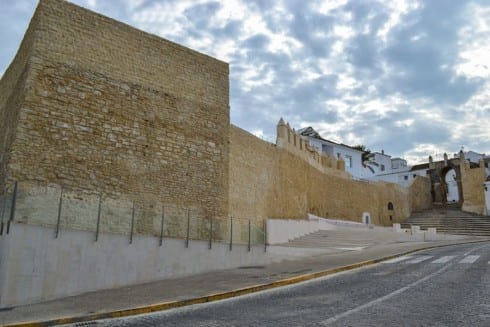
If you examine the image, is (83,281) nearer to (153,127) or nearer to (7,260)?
(7,260)

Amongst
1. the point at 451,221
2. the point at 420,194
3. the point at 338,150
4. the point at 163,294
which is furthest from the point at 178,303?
the point at 338,150

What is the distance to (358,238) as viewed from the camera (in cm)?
2328

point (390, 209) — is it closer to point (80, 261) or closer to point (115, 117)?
point (115, 117)

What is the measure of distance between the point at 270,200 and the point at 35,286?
13.7 m

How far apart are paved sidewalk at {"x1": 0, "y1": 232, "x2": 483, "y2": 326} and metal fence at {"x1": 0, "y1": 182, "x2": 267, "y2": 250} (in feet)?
4.30

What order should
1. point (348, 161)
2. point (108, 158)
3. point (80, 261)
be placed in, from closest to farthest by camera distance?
1. point (80, 261)
2. point (108, 158)
3. point (348, 161)

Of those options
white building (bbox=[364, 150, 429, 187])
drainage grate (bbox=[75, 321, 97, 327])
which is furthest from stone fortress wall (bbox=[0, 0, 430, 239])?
white building (bbox=[364, 150, 429, 187])

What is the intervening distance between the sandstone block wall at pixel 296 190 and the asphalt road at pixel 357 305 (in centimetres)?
819

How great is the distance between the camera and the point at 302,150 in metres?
28.3

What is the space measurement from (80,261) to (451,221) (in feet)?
113

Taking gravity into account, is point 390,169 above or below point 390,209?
above

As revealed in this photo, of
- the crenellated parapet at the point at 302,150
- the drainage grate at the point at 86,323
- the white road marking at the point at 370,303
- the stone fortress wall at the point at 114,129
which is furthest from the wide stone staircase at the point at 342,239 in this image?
the drainage grate at the point at 86,323

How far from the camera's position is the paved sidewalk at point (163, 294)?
23.2ft

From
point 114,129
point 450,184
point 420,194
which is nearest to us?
point 114,129
